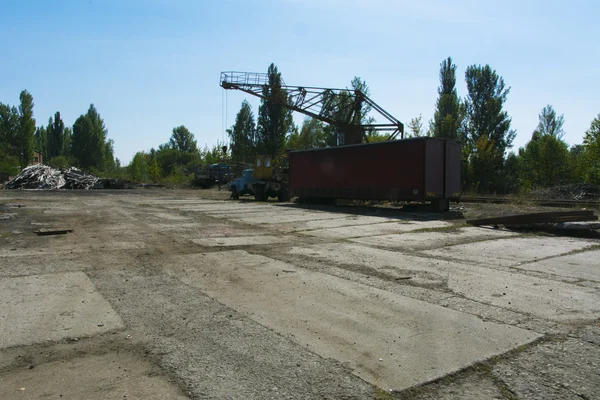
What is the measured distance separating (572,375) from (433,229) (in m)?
9.72

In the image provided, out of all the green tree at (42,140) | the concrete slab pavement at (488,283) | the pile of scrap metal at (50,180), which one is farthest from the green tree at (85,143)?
the concrete slab pavement at (488,283)

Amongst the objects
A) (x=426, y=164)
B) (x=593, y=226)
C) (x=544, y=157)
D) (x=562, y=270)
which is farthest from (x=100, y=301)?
(x=544, y=157)

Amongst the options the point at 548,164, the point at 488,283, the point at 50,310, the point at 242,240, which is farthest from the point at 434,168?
the point at 548,164

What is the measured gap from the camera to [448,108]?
2000 inches

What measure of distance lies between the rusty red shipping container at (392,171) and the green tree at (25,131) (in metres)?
58.4

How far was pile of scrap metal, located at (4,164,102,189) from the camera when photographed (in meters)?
42.8

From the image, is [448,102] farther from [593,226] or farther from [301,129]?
[593,226]

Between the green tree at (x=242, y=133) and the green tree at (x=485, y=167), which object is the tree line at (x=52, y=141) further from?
the green tree at (x=485, y=167)

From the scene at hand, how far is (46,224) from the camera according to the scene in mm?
13188

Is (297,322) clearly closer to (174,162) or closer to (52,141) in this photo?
(174,162)

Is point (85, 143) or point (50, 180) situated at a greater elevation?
point (85, 143)

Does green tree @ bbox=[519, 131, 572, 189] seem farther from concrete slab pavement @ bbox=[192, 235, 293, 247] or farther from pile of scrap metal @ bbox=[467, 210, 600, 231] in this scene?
concrete slab pavement @ bbox=[192, 235, 293, 247]

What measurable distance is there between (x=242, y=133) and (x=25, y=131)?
105 feet

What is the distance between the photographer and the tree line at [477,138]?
36.4 metres
